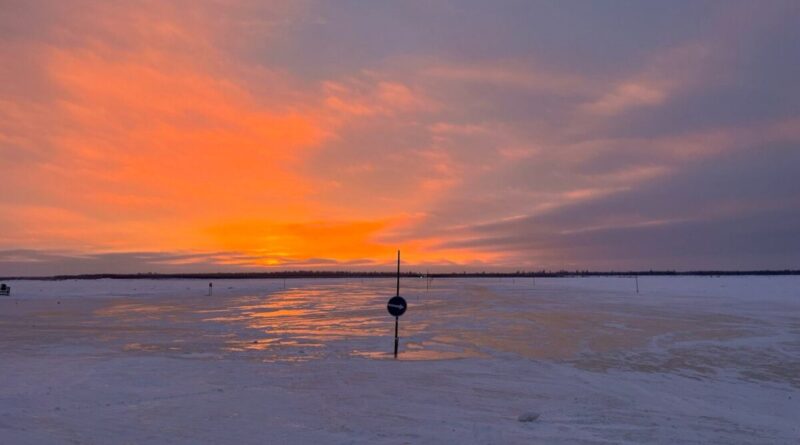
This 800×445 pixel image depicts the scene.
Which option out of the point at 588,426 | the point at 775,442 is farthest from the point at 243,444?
the point at 775,442

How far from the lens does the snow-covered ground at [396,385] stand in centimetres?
761

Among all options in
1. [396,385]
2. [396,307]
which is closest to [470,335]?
[396,307]

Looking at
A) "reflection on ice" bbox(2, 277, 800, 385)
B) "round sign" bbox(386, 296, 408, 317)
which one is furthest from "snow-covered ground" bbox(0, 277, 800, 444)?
"round sign" bbox(386, 296, 408, 317)

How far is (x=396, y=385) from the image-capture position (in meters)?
10.6

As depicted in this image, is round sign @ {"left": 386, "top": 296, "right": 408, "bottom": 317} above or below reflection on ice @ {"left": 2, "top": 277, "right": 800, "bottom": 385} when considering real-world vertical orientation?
above

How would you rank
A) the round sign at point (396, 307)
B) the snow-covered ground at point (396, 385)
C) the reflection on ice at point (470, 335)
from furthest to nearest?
the round sign at point (396, 307) < the reflection on ice at point (470, 335) < the snow-covered ground at point (396, 385)

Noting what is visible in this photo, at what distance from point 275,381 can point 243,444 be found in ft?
13.3

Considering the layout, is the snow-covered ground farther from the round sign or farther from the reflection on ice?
the round sign

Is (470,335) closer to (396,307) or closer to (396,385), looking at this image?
(396,307)

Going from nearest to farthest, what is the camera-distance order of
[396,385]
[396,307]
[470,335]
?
[396,385] < [396,307] < [470,335]

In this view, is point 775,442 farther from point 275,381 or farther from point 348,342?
point 348,342

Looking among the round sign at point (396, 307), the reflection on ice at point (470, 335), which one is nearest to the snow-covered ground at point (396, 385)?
the reflection on ice at point (470, 335)

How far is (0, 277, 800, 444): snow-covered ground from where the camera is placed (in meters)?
7.61

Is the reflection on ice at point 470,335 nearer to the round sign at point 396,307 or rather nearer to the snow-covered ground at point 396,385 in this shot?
the snow-covered ground at point 396,385
